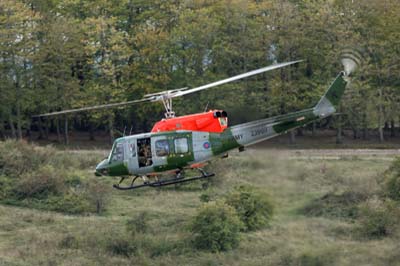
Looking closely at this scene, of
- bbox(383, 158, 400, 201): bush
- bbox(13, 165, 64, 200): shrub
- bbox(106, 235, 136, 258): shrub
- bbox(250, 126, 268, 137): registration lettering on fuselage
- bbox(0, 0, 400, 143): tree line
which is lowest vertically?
bbox(106, 235, 136, 258): shrub

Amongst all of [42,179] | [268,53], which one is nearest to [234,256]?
[42,179]

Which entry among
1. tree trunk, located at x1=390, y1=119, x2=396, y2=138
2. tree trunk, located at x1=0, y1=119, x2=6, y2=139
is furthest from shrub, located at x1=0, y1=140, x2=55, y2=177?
tree trunk, located at x1=390, y1=119, x2=396, y2=138

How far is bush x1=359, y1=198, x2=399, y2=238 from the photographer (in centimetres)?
3906

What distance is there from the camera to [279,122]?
1217 inches

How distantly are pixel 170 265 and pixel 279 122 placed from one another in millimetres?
9590

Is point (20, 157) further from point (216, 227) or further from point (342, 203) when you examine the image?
point (342, 203)

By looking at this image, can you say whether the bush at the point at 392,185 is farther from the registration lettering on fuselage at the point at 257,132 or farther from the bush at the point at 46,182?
Result: the bush at the point at 46,182

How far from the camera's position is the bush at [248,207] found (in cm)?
3861

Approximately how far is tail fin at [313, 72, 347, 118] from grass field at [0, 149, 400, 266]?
1.93 metres

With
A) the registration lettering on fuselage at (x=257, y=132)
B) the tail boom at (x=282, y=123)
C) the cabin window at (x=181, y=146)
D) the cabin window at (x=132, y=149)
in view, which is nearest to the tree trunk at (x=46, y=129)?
the cabin window at (x=132, y=149)

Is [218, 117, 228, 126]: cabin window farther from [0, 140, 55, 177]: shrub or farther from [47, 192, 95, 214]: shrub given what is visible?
[0, 140, 55, 177]: shrub

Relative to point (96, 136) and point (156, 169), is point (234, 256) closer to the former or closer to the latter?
point (156, 169)

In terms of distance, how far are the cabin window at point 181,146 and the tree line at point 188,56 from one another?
92.7 ft

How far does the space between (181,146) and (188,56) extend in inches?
1359
